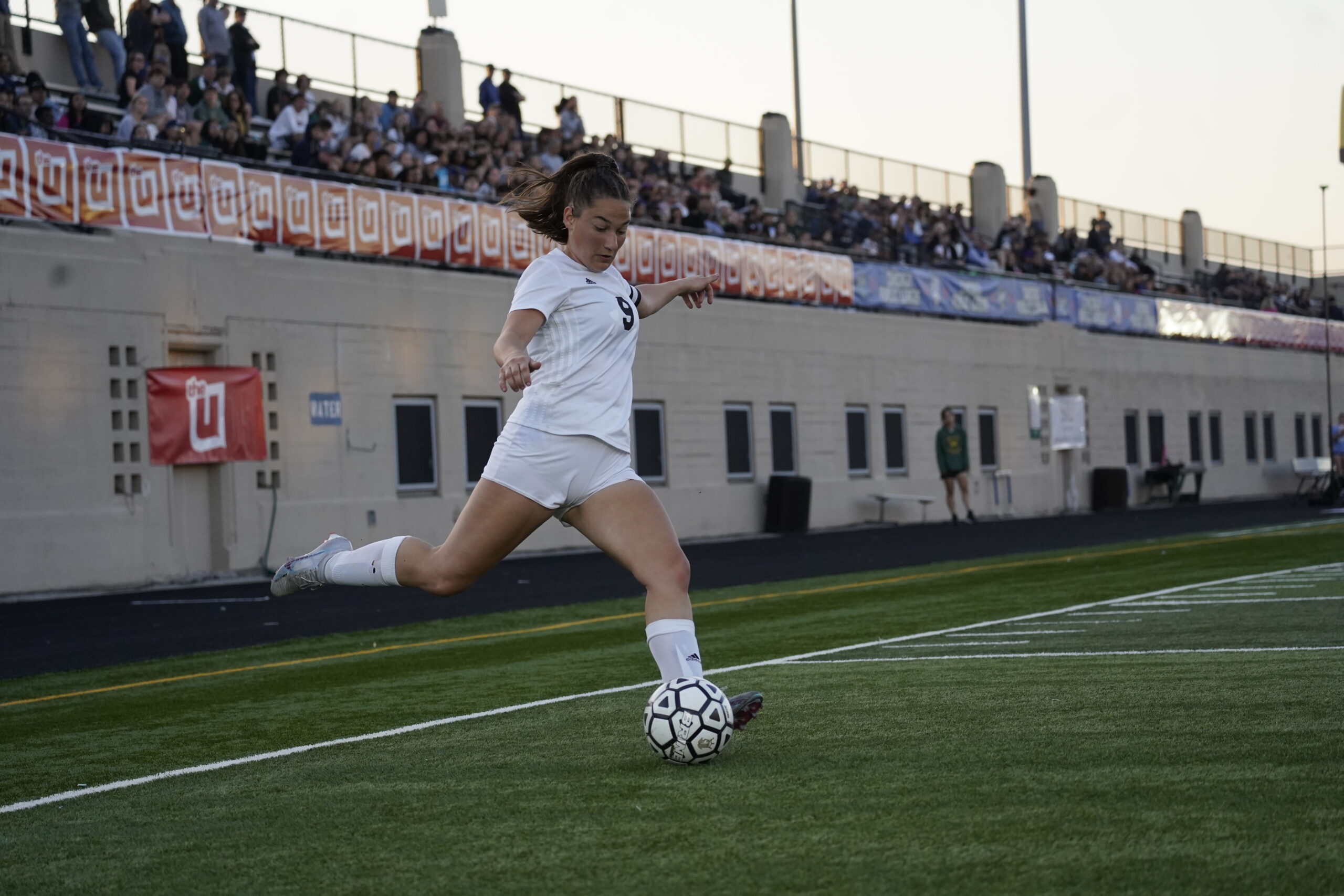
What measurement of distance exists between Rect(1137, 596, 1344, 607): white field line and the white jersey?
7.48m

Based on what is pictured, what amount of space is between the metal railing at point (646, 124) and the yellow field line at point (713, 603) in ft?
50.1

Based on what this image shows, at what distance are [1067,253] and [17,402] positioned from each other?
33.6 metres

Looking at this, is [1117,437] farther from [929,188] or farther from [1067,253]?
[929,188]

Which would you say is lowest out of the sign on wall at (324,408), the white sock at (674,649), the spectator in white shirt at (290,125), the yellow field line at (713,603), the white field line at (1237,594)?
the yellow field line at (713,603)

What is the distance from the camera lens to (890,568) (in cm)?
2017

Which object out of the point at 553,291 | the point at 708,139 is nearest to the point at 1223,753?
the point at 553,291

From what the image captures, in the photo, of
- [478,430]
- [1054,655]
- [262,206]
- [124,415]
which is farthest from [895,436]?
[1054,655]

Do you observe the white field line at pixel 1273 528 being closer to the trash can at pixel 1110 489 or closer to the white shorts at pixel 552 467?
the trash can at pixel 1110 489

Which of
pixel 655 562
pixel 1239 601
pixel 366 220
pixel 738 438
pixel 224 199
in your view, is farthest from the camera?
pixel 738 438

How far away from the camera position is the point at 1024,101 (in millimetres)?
47375

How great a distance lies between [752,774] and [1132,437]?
142 feet

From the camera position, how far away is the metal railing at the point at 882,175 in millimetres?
42750

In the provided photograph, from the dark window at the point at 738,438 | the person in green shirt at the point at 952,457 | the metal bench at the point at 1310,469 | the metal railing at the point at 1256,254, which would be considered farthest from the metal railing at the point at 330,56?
the metal railing at the point at 1256,254

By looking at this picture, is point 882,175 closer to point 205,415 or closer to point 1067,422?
point 1067,422
